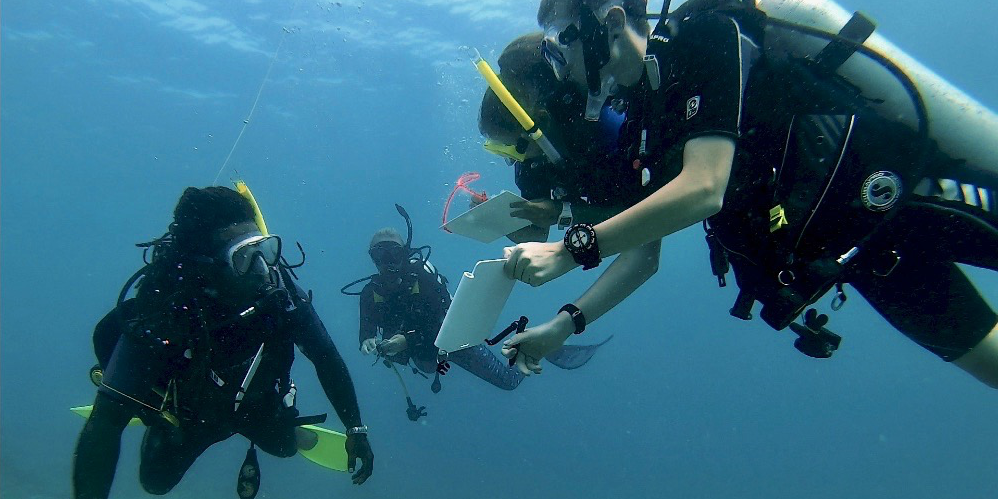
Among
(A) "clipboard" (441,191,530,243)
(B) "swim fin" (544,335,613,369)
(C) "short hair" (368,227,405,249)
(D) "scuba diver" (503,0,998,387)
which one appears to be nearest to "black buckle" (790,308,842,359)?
(D) "scuba diver" (503,0,998,387)

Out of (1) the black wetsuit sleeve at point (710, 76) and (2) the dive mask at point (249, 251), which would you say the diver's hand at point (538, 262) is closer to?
(1) the black wetsuit sleeve at point (710, 76)

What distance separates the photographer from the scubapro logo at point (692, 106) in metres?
1.93

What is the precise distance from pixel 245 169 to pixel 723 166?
1708 inches

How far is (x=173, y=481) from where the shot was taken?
15.5 ft

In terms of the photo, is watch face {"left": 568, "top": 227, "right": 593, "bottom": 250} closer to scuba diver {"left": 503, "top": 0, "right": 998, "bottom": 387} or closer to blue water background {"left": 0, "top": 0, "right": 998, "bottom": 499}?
scuba diver {"left": 503, "top": 0, "right": 998, "bottom": 387}

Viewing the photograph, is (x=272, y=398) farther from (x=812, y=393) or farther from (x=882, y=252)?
(x=812, y=393)

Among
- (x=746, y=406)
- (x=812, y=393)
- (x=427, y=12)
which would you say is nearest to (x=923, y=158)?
(x=427, y=12)

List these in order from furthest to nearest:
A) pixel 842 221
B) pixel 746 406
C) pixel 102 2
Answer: pixel 746 406 → pixel 102 2 → pixel 842 221

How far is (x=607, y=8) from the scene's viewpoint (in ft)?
7.27

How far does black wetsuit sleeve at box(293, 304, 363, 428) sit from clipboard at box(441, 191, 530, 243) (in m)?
2.36

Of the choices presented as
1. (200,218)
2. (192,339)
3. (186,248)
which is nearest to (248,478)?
(192,339)

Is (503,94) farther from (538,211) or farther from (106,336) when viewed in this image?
(106,336)

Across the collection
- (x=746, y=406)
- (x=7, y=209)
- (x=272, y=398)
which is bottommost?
(x=746, y=406)

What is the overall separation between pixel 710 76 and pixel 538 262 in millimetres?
941
